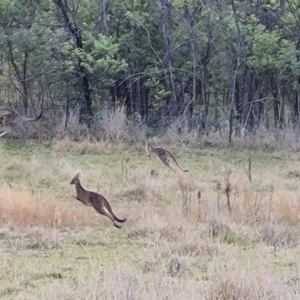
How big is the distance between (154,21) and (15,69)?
148 inches

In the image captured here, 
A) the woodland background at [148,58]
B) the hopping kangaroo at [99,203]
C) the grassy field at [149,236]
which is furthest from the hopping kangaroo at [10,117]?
the hopping kangaroo at [99,203]

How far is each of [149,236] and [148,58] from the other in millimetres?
11905

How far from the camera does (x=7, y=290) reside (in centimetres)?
525

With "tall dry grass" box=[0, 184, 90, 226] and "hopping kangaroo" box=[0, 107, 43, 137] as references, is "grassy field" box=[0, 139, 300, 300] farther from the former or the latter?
"hopping kangaroo" box=[0, 107, 43, 137]

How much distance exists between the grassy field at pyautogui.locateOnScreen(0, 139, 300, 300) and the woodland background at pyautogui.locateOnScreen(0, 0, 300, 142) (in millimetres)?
4669

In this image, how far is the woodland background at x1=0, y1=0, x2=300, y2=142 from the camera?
55.5 feet

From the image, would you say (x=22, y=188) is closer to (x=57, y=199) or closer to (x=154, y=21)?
(x=57, y=199)

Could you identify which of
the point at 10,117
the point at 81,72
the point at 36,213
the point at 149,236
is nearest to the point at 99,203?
the point at 36,213

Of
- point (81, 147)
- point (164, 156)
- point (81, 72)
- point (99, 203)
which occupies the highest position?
point (81, 72)

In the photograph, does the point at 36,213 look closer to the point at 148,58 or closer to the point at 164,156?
the point at 164,156

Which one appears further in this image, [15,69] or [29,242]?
[15,69]

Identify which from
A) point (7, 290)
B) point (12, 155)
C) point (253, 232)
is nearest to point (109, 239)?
point (253, 232)

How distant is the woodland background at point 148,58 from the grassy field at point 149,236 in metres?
4.67

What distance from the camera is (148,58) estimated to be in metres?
18.7
